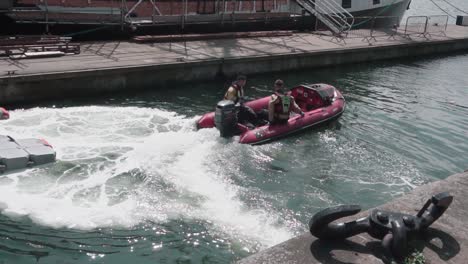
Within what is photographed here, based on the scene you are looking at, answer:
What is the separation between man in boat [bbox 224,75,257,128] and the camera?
1296 centimetres

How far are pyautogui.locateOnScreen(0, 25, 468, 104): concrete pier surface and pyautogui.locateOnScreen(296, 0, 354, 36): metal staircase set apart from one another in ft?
2.39

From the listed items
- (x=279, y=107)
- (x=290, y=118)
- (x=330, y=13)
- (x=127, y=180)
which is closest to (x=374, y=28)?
(x=330, y=13)

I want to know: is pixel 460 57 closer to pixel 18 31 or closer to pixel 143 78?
pixel 143 78

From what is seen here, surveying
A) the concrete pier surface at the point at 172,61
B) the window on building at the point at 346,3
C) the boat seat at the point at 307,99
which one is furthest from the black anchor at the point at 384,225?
the window on building at the point at 346,3

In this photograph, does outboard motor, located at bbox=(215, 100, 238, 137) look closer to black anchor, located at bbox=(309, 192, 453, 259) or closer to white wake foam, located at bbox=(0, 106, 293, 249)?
white wake foam, located at bbox=(0, 106, 293, 249)

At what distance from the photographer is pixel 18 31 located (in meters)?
19.1

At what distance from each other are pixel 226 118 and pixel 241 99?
1.02 meters

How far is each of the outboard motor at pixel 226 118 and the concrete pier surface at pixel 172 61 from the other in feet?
17.9

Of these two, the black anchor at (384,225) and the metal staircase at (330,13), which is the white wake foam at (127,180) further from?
the metal staircase at (330,13)

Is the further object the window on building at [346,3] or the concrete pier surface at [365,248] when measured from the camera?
the window on building at [346,3]

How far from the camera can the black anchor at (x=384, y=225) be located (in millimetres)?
5719

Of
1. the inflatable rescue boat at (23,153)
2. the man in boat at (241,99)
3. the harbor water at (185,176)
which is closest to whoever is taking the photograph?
the harbor water at (185,176)

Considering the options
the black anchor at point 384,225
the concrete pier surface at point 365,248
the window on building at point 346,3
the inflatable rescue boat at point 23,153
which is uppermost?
the window on building at point 346,3

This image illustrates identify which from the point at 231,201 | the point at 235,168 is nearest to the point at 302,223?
the point at 231,201
